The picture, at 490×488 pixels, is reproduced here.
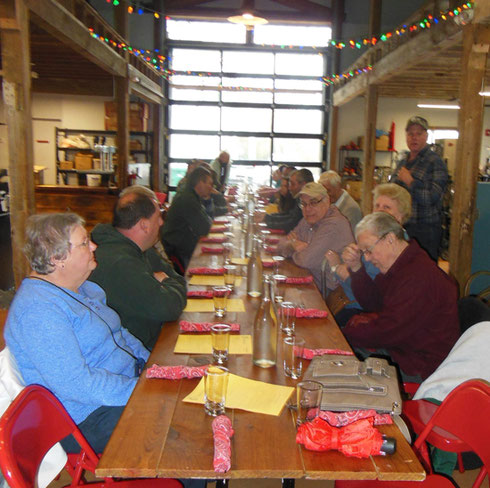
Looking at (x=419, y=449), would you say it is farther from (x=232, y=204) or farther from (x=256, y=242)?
(x=232, y=204)

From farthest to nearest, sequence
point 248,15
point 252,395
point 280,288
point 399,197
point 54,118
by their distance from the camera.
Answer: point 54,118 < point 248,15 < point 399,197 < point 280,288 < point 252,395

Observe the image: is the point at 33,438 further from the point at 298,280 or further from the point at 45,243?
the point at 298,280

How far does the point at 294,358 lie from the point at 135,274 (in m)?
1.00

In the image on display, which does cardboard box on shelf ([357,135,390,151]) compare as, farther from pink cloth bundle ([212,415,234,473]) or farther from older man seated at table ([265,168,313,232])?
pink cloth bundle ([212,415,234,473])

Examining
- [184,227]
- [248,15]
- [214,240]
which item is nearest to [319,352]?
[214,240]

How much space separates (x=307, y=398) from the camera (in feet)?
5.37

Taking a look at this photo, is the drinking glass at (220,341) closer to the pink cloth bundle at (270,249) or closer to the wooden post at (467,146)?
the pink cloth bundle at (270,249)

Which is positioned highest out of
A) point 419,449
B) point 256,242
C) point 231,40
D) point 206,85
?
point 231,40

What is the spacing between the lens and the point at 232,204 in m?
9.20

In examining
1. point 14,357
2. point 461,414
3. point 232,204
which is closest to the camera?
point 461,414

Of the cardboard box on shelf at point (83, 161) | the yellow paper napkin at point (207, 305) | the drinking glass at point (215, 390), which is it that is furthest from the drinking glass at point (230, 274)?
the cardboard box on shelf at point (83, 161)

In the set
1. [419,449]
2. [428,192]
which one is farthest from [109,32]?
[419,449]

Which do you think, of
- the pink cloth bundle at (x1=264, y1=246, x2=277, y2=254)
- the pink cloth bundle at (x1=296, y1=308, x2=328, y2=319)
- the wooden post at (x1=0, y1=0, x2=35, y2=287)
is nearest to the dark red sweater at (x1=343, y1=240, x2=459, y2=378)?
the pink cloth bundle at (x1=296, y1=308, x2=328, y2=319)

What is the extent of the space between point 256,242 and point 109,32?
574 centimetres
